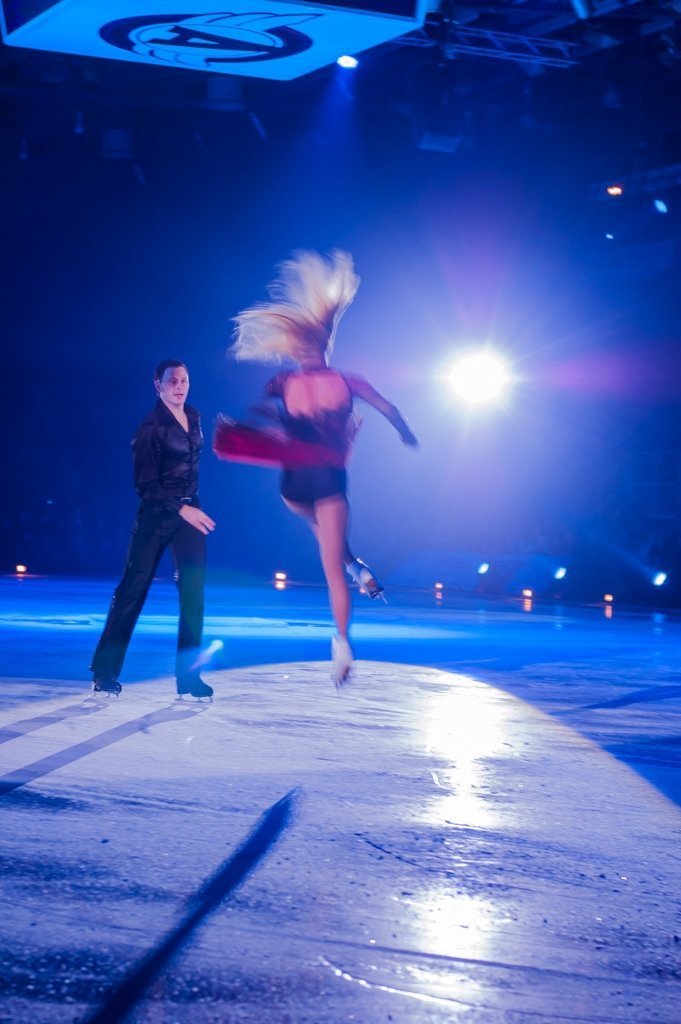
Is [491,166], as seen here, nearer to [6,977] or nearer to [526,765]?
[526,765]

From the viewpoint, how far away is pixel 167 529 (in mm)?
6680

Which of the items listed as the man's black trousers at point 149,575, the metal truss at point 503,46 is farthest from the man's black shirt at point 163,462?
the metal truss at point 503,46

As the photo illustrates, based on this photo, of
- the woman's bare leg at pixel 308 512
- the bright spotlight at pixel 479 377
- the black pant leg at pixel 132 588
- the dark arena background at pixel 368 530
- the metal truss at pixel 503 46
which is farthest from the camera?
the bright spotlight at pixel 479 377

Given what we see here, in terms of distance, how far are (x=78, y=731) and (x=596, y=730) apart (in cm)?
267

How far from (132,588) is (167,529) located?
39cm

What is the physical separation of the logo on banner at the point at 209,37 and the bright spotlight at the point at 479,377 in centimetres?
1171

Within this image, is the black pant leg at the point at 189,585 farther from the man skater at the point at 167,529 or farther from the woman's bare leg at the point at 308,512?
the woman's bare leg at the point at 308,512

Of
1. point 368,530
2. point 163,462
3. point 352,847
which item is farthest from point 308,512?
point 368,530

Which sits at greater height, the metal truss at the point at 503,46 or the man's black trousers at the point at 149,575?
the metal truss at the point at 503,46

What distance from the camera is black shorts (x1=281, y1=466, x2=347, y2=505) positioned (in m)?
5.51

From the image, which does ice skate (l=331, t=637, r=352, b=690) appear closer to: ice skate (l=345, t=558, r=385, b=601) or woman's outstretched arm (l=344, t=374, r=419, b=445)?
ice skate (l=345, t=558, r=385, b=601)

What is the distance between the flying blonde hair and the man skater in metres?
0.97

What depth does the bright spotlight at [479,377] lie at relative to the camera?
2375 centimetres

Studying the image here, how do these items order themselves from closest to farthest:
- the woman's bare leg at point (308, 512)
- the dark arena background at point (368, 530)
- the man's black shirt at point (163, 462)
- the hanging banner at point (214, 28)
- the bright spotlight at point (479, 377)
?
1. the dark arena background at point (368, 530)
2. the woman's bare leg at point (308, 512)
3. the man's black shirt at point (163, 462)
4. the hanging banner at point (214, 28)
5. the bright spotlight at point (479, 377)
